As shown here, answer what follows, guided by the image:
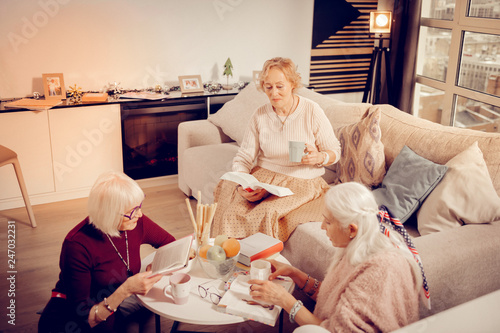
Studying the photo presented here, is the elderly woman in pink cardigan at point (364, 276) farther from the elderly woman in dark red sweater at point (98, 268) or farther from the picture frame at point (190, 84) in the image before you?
the picture frame at point (190, 84)

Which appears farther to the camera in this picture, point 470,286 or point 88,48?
point 88,48

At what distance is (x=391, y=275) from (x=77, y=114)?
288 cm

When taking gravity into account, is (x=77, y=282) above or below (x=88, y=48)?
below

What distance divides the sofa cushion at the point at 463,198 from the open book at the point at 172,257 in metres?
1.14

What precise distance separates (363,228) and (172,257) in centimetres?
75

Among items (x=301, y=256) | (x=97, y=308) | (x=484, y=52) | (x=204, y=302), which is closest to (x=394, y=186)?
(x=301, y=256)

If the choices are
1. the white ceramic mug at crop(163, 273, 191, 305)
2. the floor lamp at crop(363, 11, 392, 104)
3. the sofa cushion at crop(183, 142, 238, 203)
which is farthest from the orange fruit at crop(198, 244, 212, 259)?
the floor lamp at crop(363, 11, 392, 104)

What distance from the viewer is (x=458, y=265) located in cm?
190

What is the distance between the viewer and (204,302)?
1716 mm

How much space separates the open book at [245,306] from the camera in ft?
5.27

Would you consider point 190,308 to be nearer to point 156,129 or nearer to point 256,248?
point 256,248

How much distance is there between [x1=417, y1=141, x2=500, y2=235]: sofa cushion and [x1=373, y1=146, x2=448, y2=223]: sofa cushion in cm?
5

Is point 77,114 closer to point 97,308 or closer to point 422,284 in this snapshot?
point 97,308

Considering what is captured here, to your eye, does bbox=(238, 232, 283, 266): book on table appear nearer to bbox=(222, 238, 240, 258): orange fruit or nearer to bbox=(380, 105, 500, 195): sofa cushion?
bbox=(222, 238, 240, 258): orange fruit
